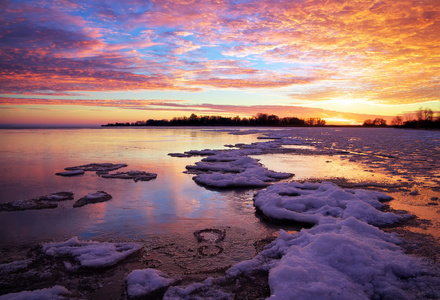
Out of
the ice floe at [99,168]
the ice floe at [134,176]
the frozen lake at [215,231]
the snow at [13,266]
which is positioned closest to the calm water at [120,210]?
the frozen lake at [215,231]

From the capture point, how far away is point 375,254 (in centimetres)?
382

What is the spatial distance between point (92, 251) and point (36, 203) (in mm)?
3504

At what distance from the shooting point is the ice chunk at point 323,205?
18.4 feet

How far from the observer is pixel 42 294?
3.05 metres

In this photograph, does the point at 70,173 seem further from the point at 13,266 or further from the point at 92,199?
the point at 13,266

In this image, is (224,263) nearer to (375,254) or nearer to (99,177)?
(375,254)

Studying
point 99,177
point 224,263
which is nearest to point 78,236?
point 224,263

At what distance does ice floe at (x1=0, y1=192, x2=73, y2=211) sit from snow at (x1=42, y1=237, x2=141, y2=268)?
99.9 inches

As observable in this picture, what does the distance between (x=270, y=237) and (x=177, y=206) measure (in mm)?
2605

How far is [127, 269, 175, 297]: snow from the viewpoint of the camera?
3.19m

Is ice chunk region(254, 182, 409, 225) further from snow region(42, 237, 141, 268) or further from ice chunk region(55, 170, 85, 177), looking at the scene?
ice chunk region(55, 170, 85, 177)

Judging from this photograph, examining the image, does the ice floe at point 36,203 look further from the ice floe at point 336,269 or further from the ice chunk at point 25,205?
the ice floe at point 336,269

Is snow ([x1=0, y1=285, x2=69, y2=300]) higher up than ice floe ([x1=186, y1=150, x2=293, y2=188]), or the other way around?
ice floe ([x1=186, y1=150, x2=293, y2=188])

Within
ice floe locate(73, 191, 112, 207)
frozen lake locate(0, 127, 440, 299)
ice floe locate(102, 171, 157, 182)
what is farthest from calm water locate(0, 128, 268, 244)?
ice floe locate(102, 171, 157, 182)
